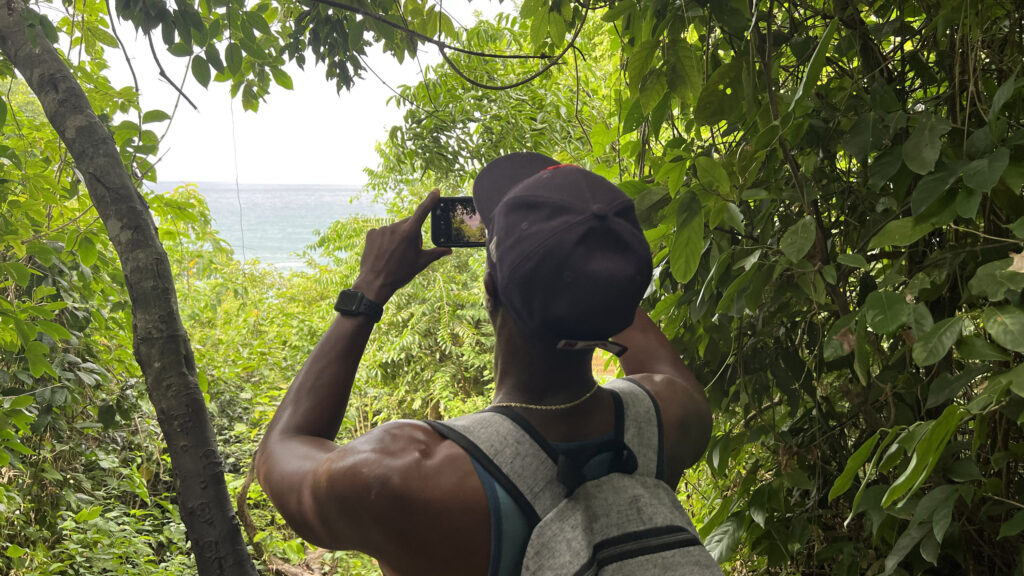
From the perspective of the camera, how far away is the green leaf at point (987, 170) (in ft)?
2.58

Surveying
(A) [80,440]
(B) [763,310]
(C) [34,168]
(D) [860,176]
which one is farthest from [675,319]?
(A) [80,440]

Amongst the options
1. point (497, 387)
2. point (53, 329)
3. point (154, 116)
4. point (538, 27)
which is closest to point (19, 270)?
point (53, 329)

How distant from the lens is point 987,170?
2.62ft

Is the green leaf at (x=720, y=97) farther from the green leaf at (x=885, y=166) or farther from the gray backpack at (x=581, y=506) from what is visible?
the gray backpack at (x=581, y=506)

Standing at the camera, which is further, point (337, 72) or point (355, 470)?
point (337, 72)

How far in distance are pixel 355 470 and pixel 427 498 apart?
7 centimetres

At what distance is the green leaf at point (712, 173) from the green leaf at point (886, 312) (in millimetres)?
204

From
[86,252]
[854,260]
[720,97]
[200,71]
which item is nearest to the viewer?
[854,260]

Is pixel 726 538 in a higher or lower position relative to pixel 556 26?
lower

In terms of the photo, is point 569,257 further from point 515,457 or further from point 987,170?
point 987,170

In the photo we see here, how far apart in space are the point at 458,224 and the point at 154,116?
1.00 m

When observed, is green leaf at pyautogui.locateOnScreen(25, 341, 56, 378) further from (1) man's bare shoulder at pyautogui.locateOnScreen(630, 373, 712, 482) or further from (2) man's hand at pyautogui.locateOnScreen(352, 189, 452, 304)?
(1) man's bare shoulder at pyautogui.locateOnScreen(630, 373, 712, 482)

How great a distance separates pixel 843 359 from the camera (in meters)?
1.20

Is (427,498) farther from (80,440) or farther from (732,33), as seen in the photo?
(80,440)
